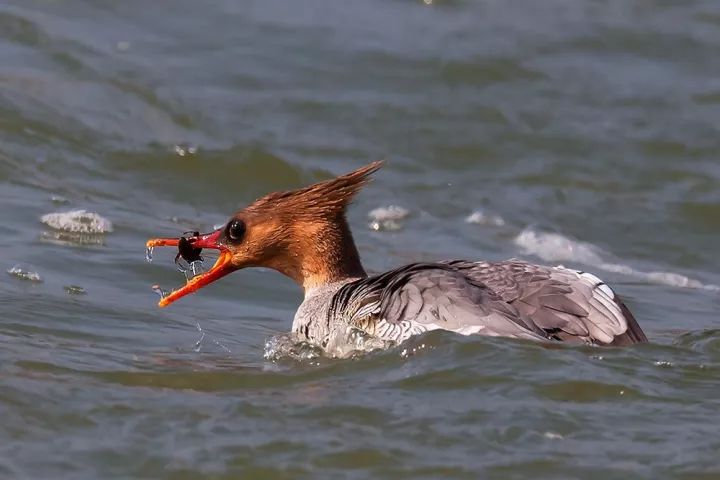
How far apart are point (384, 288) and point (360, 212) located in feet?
13.0

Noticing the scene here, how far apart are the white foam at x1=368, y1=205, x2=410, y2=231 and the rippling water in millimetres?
53

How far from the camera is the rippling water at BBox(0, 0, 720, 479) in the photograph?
574 centimetres

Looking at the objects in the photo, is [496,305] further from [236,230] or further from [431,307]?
[236,230]

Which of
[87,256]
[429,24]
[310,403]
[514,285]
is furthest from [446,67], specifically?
[310,403]

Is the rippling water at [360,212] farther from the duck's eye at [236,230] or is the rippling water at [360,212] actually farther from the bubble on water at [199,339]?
the duck's eye at [236,230]

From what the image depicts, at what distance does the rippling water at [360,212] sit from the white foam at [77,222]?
5 centimetres

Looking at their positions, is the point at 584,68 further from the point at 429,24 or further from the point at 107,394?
the point at 107,394

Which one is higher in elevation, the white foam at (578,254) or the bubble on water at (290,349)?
the white foam at (578,254)

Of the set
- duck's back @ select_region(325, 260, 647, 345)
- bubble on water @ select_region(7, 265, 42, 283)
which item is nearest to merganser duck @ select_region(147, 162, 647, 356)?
duck's back @ select_region(325, 260, 647, 345)

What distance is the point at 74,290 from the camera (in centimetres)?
852

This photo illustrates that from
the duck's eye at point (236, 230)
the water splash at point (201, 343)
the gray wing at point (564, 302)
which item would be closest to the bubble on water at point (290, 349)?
the water splash at point (201, 343)

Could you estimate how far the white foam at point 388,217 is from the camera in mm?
10914

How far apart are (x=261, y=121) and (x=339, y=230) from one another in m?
4.36

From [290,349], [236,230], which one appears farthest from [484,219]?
[290,349]
